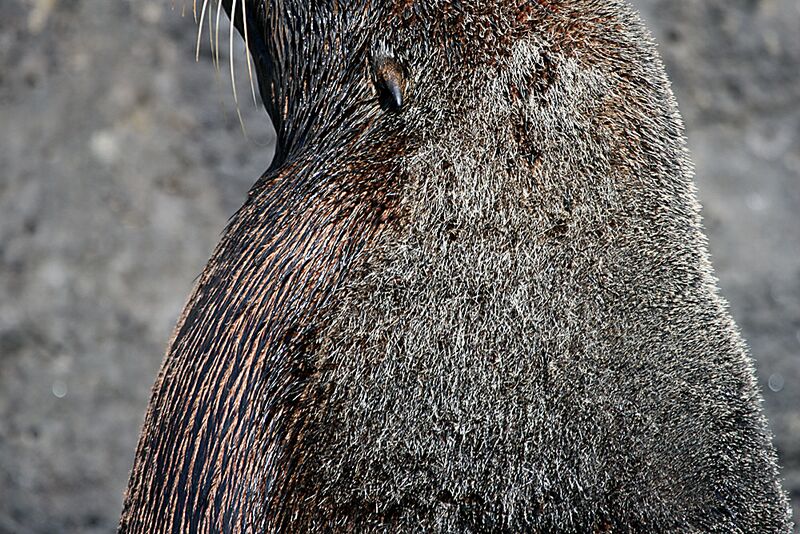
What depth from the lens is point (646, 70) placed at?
0.82 m

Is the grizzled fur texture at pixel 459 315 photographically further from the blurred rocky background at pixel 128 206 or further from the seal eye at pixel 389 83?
the blurred rocky background at pixel 128 206

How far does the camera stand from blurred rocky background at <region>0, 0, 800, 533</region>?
2.02m

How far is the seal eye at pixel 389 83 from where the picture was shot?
2.48 feet

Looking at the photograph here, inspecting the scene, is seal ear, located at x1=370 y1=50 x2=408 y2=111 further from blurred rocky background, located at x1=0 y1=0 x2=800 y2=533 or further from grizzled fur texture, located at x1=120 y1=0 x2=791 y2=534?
blurred rocky background, located at x1=0 y1=0 x2=800 y2=533

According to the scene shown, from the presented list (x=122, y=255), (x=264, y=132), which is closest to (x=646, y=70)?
(x=264, y=132)

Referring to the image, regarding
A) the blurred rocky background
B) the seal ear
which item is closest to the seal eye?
the seal ear

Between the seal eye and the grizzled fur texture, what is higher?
the seal eye

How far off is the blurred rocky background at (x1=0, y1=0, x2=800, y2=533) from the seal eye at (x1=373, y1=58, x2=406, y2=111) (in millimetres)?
1284

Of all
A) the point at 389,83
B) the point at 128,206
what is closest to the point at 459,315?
the point at 389,83

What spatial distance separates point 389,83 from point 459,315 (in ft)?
0.76

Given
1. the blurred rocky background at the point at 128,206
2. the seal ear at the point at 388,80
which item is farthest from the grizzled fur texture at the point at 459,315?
the blurred rocky background at the point at 128,206

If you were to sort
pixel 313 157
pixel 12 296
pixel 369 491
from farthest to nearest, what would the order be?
pixel 12 296, pixel 313 157, pixel 369 491

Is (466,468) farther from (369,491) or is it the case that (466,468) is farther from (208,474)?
(208,474)

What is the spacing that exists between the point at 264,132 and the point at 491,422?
60.4 inches
